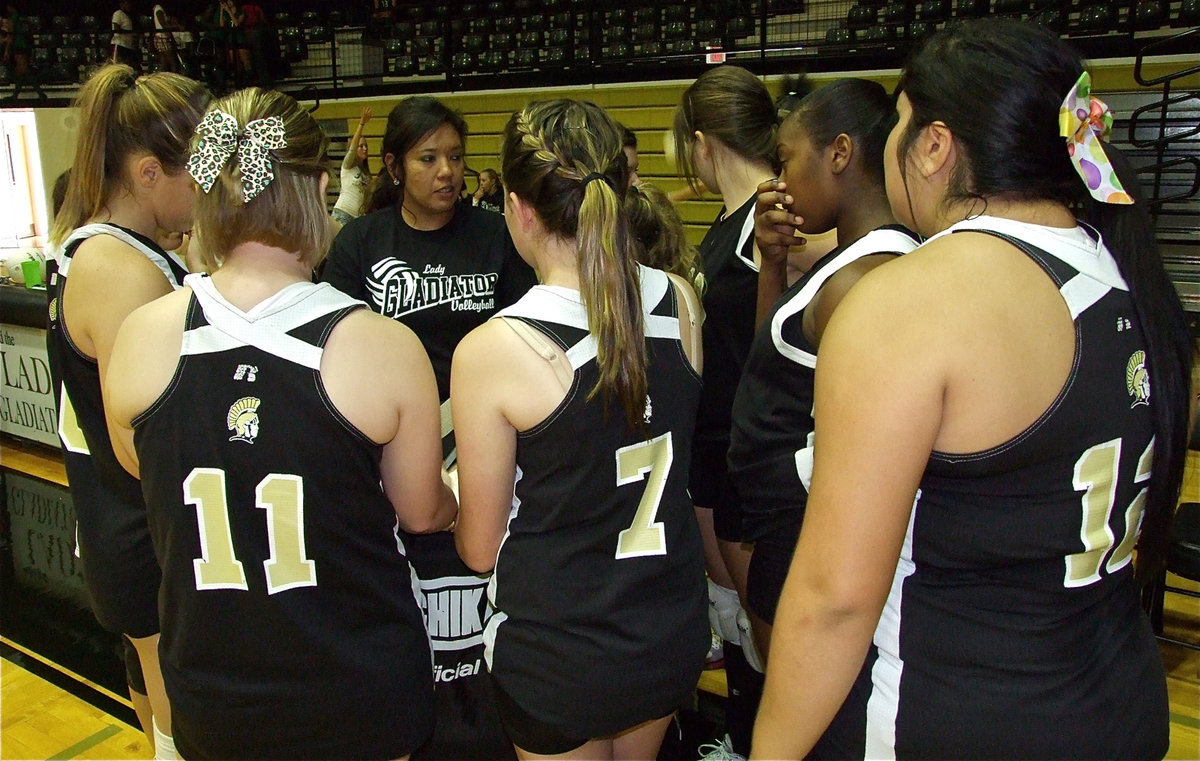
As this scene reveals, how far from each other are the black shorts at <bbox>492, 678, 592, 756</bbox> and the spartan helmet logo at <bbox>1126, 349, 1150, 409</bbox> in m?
0.94

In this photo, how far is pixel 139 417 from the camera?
4.12 feet

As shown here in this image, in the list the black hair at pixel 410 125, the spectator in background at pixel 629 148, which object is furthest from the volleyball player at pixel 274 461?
the black hair at pixel 410 125

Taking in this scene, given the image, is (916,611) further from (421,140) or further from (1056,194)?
(421,140)

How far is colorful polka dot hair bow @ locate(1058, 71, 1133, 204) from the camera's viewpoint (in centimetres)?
94

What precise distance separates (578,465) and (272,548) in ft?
1.55

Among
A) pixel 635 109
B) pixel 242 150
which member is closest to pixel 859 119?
pixel 242 150

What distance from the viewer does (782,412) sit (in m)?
1.41

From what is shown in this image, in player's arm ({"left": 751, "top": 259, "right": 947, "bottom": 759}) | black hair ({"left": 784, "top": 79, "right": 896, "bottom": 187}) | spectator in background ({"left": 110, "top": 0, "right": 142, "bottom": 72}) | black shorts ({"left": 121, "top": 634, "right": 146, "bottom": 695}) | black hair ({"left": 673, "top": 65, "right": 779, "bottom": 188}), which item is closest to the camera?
player's arm ({"left": 751, "top": 259, "right": 947, "bottom": 759})

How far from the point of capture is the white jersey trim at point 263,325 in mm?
1212

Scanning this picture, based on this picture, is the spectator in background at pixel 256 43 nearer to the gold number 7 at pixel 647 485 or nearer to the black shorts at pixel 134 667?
the black shorts at pixel 134 667

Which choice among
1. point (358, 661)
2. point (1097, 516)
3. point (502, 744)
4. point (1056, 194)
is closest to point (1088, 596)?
point (1097, 516)

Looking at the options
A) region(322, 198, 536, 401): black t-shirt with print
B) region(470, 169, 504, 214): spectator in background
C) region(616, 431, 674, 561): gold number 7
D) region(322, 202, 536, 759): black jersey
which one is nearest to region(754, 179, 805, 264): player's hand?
region(616, 431, 674, 561): gold number 7

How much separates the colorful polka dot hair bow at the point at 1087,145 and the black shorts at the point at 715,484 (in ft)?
4.15

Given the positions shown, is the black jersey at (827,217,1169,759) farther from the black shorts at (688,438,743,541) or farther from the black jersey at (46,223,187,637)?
Result: the black jersey at (46,223,187,637)
